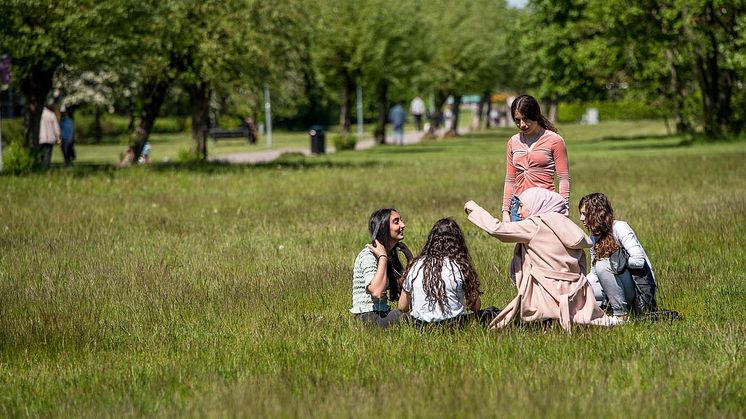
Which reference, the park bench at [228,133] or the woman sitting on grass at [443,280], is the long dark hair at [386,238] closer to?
the woman sitting on grass at [443,280]

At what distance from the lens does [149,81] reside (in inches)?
1224

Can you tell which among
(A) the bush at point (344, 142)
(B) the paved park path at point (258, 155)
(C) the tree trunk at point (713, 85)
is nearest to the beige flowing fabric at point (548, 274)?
(B) the paved park path at point (258, 155)

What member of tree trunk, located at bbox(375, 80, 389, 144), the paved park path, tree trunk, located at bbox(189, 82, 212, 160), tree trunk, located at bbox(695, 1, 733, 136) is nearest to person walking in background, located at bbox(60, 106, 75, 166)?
tree trunk, located at bbox(189, 82, 212, 160)

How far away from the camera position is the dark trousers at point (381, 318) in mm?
8461

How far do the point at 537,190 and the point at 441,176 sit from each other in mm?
17284

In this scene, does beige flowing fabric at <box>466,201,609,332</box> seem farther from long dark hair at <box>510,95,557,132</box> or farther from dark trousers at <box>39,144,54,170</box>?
dark trousers at <box>39,144,54,170</box>

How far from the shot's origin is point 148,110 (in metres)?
32.1

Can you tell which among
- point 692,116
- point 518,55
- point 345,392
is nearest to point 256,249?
point 345,392

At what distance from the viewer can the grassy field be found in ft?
20.6

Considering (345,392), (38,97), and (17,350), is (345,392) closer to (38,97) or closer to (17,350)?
(17,350)

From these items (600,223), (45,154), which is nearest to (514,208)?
(600,223)

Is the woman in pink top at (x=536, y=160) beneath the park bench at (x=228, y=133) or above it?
above

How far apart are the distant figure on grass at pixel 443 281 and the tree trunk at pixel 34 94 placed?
19.1 meters

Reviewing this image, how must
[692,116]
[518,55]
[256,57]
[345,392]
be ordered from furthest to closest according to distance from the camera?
1. [518,55]
2. [692,116]
3. [256,57]
4. [345,392]
